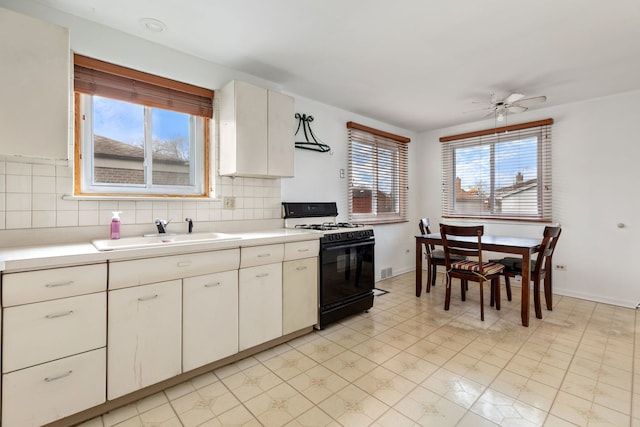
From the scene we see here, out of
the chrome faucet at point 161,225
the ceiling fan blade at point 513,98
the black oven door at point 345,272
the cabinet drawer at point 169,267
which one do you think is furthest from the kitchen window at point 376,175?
the chrome faucet at point 161,225

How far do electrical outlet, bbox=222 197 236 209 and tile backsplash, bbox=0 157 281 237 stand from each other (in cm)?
7

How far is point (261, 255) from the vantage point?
2.25 meters

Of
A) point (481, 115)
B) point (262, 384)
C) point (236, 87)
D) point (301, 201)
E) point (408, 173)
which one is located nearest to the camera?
point (262, 384)

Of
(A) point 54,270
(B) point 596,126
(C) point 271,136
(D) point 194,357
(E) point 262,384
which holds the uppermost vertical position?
(B) point 596,126

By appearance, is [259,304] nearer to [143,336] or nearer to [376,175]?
[143,336]

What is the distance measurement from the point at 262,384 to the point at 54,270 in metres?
1.33

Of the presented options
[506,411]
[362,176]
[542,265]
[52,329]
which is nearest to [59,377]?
[52,329]

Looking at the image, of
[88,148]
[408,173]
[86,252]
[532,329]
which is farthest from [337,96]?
[532,329]

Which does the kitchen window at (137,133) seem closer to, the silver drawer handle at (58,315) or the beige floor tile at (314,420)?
the silver drawer handle at (58,315)

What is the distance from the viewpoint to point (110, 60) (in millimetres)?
2092

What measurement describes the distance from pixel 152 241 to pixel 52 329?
0.78 metres

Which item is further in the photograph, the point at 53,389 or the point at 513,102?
the point at 513,102

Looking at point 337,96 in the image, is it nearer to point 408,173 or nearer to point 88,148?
point 408,173

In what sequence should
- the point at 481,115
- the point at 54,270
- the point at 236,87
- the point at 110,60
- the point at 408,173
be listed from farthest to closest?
the point at 408,173
the point at 481,115
the point at 236,87
the point at 110,60
the point at 54,270
